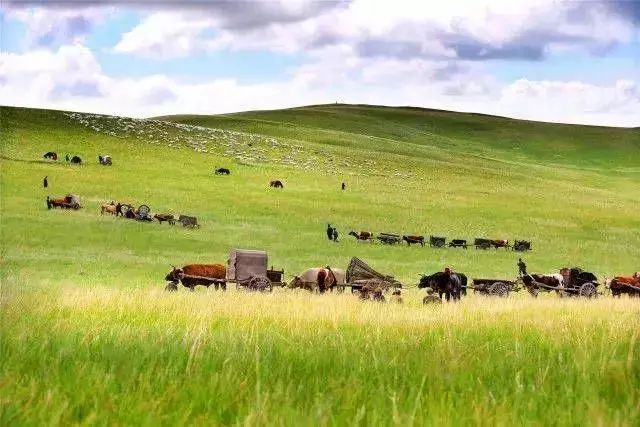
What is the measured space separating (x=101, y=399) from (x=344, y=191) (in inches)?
2906

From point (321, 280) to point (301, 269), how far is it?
1518cm

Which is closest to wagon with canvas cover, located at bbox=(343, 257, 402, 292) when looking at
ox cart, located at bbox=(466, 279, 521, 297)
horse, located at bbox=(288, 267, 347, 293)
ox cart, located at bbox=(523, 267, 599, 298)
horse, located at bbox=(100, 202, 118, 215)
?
horse, located at bbox=(288, 267, 347, 293)

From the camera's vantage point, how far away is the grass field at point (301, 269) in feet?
12.5

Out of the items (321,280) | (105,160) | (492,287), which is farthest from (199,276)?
(105,160)

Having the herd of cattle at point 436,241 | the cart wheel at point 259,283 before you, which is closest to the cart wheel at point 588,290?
the cart wheel at point 259,283

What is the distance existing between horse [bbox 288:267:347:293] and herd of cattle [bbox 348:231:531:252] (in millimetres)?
24004

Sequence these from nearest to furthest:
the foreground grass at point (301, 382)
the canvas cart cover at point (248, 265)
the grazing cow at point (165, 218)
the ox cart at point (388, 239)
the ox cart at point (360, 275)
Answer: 1. the foreground grass at point (301, 382)
2. the ox cart at point (360, 275)
3. the canvas cart cover at point (248, 265)
4. the ox cart at point (388, 239)
5. the grazing cow at point (165, 218)

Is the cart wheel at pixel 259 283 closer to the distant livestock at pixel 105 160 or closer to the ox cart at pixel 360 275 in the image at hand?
the ox cart at pixel 360 275

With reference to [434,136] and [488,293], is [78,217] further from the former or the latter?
[434,136]

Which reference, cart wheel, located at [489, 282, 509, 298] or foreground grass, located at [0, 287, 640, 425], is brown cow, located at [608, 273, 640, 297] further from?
foreground grass, located at [0, 287, 640, 425]

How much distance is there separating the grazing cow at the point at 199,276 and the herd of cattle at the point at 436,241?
945 inches

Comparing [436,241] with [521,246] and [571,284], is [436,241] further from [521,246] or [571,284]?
[571,284]

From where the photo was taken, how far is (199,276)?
29781 mm

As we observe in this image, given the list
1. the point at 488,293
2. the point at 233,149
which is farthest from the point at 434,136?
the point at 488,293
